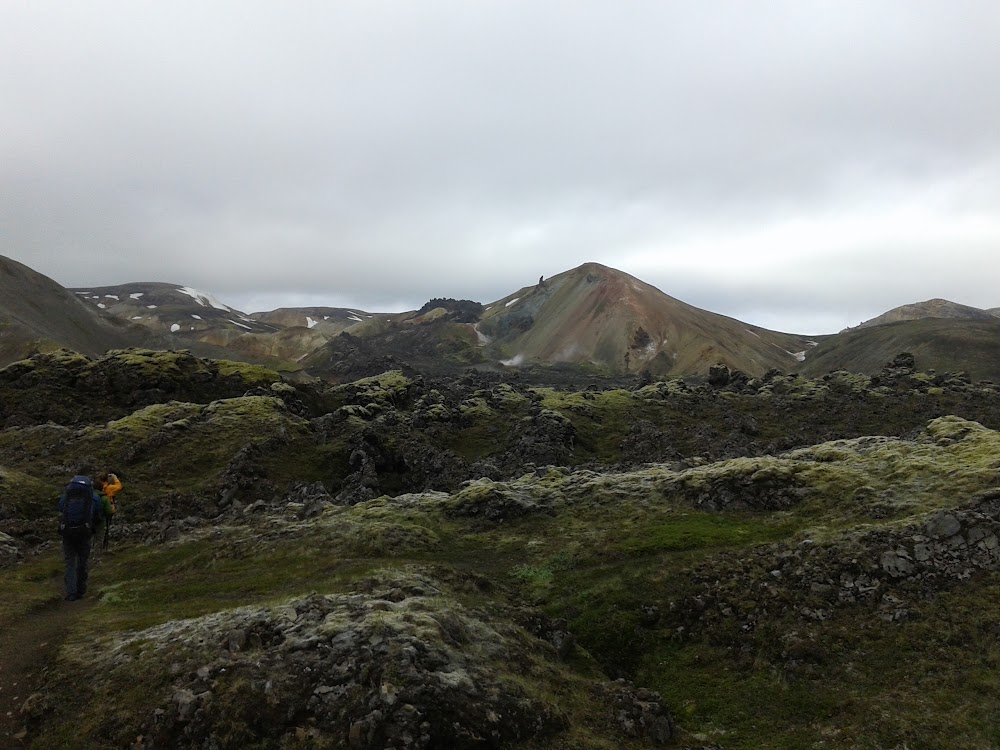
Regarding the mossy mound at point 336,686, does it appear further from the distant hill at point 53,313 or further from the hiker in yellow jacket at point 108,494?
the distant hill at point 53,313

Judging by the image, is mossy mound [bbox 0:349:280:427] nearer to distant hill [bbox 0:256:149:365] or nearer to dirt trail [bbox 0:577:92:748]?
→ dirt trail [bbox 0:577:92:748]

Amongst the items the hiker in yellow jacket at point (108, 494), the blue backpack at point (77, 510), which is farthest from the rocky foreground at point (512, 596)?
the blue backpack at point (77, 510)

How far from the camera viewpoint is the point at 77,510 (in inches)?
779

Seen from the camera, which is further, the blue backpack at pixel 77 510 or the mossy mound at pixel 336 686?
the blue backpack at pixel 77 510

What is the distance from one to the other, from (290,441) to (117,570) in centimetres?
2311

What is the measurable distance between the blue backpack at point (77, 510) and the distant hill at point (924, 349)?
516 feet

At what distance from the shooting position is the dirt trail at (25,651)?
1275cm

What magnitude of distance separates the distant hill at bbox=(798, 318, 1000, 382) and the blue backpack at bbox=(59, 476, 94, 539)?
157320mm

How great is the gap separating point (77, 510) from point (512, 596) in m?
16.3

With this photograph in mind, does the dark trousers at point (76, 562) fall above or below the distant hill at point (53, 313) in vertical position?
below

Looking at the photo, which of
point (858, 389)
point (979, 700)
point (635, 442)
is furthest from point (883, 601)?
point (858, 389)

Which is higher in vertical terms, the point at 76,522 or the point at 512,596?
the point at 76,522

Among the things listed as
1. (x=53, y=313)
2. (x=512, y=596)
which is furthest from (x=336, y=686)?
(x=53, y=313)

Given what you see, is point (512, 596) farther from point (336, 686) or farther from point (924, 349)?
point (924, 349)
